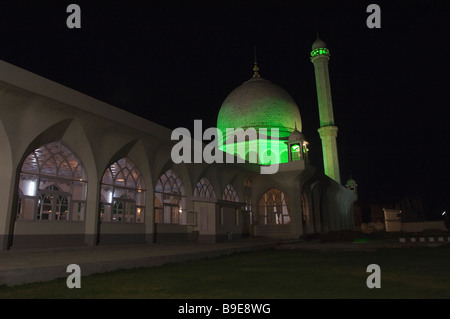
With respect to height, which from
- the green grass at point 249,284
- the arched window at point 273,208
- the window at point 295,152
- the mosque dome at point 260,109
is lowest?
the green grass at point 249,284

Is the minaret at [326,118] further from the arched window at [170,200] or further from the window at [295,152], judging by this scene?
the arched window at [170,200]

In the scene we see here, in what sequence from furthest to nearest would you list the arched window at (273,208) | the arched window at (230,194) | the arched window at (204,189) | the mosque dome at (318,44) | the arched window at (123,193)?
the mosque dome at (318,44)
the arched window at (273,208)
the arched window at (230,194)
the arched window at (204,189)
the arched window at (123,193)

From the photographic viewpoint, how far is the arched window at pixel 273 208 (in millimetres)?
27953

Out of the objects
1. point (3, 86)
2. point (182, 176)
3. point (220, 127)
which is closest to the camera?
point (3, 86)

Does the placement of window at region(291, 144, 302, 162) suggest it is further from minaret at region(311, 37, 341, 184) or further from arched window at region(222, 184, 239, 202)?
minaret at region(311, 37, 341, 184)

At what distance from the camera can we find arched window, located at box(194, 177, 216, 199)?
2295cm

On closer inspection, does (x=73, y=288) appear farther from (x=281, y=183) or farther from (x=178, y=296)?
(x=281, y=183)

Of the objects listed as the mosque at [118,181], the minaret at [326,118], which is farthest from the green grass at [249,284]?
the minaret at [326,118]

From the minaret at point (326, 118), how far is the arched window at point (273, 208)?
15009 mm

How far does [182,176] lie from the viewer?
21.6m

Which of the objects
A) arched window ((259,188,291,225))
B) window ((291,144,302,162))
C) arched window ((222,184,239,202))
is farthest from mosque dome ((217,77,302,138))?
arched window ((222,184,239,202))

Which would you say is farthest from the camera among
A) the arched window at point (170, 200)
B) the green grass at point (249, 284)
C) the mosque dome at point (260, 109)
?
the mosque dome at point (260, 109)

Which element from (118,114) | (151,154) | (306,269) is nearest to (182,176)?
(151,154)

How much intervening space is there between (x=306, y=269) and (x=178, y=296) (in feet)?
13.4
